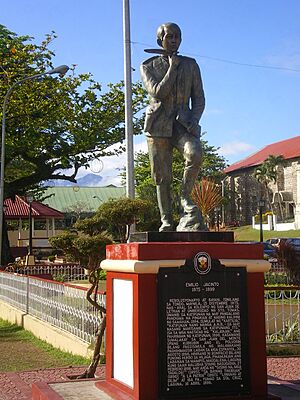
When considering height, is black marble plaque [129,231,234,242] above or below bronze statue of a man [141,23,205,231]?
below

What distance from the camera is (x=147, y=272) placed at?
5.72 meters

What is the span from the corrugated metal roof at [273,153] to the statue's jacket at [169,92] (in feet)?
205

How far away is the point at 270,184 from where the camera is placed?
7369 centimetres

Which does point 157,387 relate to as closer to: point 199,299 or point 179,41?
point 199,299

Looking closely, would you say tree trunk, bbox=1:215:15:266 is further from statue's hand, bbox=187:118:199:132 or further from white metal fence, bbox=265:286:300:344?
statue's hand, bbox=187:118:199:132

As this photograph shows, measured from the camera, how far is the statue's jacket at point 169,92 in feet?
22.4

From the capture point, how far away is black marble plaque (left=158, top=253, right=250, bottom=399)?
5711 mm

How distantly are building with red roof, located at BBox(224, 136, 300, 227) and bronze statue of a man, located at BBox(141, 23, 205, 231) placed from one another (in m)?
59.5

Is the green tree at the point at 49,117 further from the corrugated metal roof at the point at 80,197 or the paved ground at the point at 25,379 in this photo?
the corrugated metal roof at the point at 80,197

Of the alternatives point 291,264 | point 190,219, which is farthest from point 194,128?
point 291,264

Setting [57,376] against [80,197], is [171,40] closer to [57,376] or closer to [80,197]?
[57,376]

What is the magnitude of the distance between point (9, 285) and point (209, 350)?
41.5 feet

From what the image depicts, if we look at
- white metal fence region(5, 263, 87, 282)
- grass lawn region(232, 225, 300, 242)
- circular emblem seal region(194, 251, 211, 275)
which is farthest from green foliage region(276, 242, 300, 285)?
grass lawn region(232, 225, 300, 242)

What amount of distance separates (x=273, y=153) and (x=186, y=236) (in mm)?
70527
